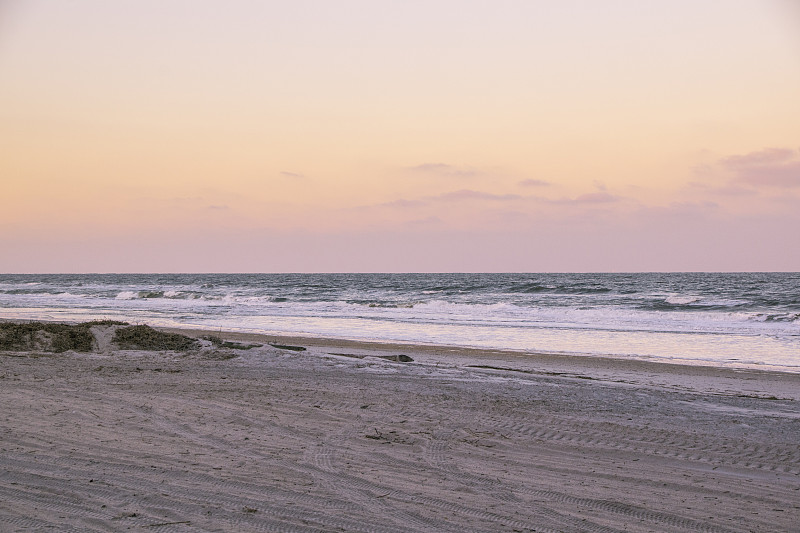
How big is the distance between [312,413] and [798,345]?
48.4 feet

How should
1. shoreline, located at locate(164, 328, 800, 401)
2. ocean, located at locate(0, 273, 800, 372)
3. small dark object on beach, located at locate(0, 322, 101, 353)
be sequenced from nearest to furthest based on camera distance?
1. shoreline, located at locate(164, 328, 800, 401)
2. small dark object on beach, located at locate(0, 322, 101, 353)
3. ocean, located at locate(0, 273, 800, 372)

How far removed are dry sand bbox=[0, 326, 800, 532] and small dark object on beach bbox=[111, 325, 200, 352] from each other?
Result: 2541mm

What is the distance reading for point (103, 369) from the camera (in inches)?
392

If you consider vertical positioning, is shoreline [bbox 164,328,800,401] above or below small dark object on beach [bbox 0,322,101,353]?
below

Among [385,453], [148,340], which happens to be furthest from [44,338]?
[385,453]

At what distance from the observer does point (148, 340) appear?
42.7ft

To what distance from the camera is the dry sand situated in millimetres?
4105

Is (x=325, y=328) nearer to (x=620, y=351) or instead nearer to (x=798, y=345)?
(x=620, y=351)

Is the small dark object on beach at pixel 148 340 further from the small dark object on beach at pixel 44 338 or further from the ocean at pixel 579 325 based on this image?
the ocean at pixel 579 325

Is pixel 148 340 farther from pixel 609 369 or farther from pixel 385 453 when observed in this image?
pixel 609 369

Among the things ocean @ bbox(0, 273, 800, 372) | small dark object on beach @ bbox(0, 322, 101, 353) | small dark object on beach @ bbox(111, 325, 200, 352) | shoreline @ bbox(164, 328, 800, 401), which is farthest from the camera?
A: ocean @ bbox(0, 273, 800, 372)

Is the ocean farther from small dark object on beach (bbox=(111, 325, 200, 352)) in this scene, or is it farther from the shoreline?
small dark object on beach (bbox=(111, 325, 200, 352))

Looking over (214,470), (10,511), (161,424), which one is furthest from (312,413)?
(10,511)

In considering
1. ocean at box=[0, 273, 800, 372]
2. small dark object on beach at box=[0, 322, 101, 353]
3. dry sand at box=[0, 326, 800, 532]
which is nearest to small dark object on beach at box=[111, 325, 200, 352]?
small dark object on beach at box=[0, 322, 101, 353]
